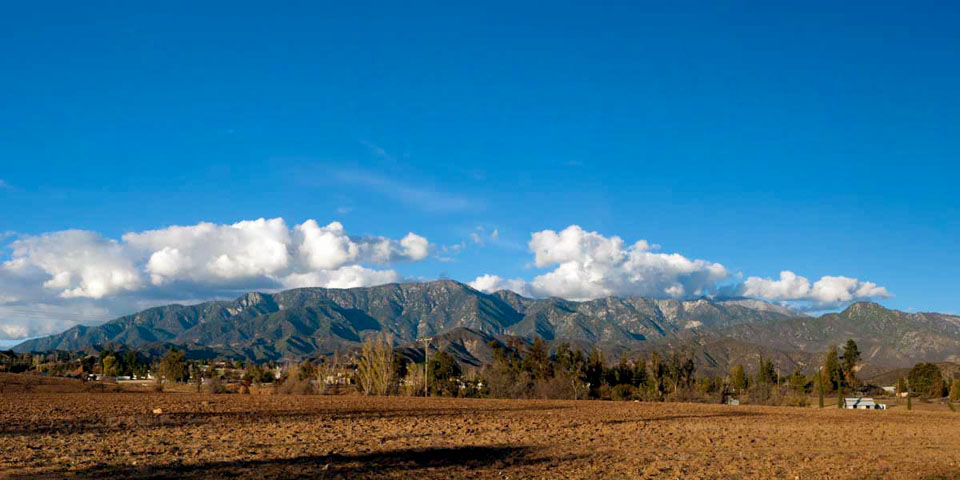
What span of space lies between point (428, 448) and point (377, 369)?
2459 inches

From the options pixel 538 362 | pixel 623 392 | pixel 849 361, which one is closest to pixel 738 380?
pixel 849 361

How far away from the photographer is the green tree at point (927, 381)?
12281 centimetres

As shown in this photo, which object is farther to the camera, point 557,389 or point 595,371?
point 595,371

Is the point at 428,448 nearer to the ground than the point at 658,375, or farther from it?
farther from it

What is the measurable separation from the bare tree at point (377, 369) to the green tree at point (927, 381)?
8837cm

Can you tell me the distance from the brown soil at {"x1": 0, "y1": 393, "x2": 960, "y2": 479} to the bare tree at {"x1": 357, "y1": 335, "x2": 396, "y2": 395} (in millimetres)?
46460

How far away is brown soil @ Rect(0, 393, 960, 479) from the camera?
19125 mm

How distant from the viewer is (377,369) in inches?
3356

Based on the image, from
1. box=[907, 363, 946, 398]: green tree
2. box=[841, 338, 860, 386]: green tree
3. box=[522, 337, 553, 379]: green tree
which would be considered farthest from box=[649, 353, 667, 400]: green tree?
box=[907, 363, 946, 398]: green tree

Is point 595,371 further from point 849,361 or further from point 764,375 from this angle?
point 849,361

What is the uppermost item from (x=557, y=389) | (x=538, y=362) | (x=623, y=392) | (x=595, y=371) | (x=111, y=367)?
(x=538, y=362)

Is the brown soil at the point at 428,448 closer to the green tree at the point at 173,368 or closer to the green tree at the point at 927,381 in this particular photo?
the green tree at the point at 173,368

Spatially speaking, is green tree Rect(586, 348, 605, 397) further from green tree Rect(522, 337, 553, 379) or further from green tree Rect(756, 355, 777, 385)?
green tree Rect(756, 355, 777, 385)

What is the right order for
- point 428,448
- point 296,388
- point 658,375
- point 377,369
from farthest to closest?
1. point 658,375
2. point 377,369
3. point 296,388
4. point 428,448
